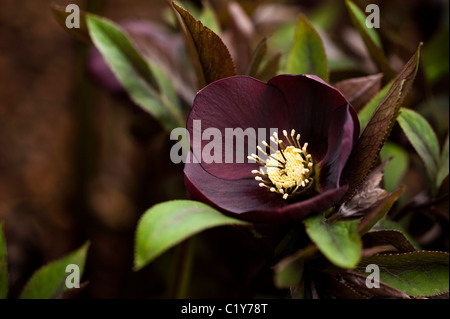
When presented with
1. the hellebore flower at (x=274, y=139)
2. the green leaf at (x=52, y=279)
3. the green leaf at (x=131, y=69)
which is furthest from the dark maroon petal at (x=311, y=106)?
the green leaf at (x=52, y=279)

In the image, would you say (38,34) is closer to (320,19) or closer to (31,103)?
(31,103)

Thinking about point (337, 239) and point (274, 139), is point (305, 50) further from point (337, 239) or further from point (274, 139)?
point (337, 239)

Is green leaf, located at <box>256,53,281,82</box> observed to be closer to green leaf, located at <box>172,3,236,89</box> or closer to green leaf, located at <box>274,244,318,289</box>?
green leaf, located at <box>172,3,236,89</box>

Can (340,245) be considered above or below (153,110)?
below

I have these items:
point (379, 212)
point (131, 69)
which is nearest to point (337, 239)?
point (379, 212)
